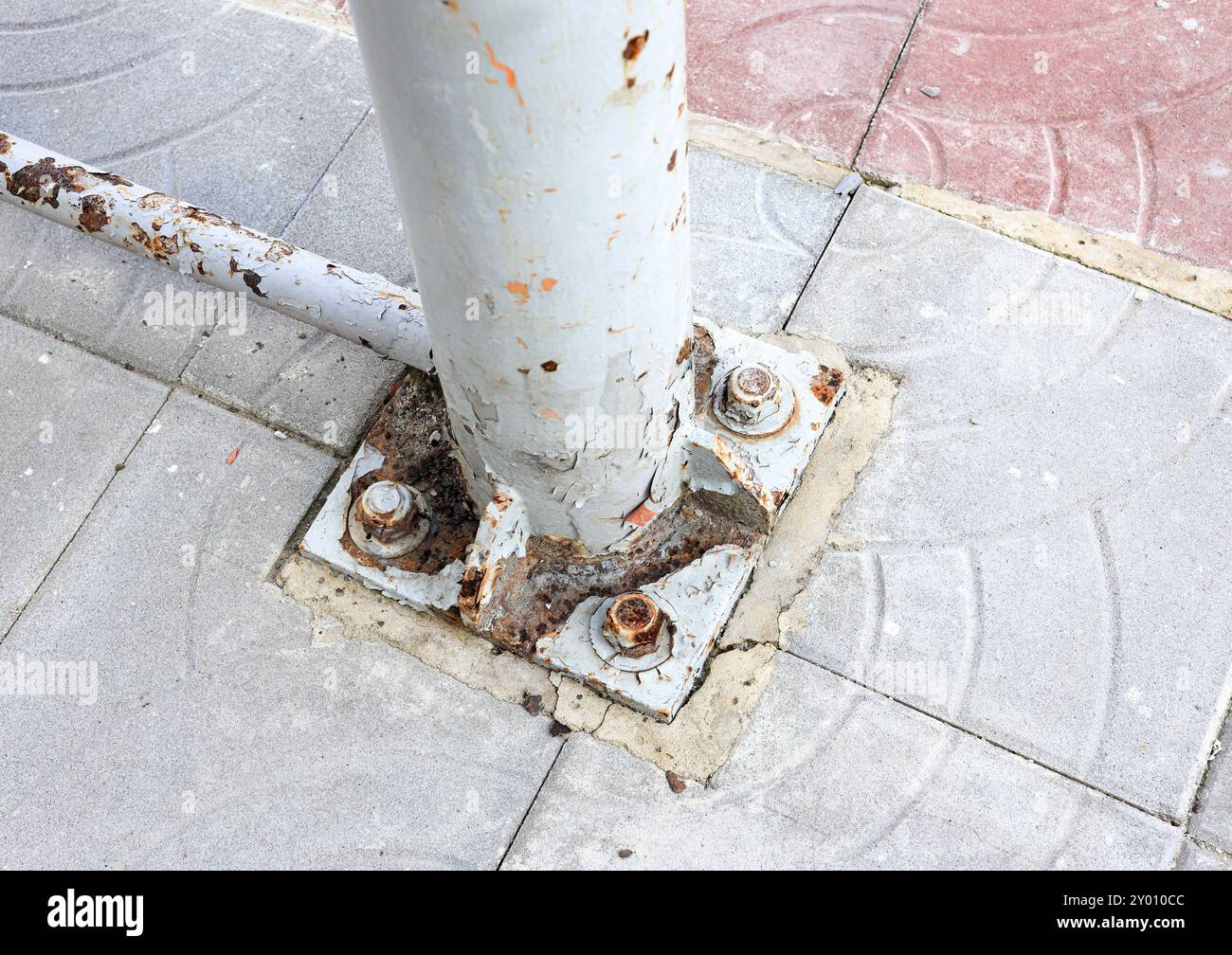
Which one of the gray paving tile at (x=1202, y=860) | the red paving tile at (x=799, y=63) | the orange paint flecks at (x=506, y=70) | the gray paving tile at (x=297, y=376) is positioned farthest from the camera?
the red paving tile at (x=799, y=63)

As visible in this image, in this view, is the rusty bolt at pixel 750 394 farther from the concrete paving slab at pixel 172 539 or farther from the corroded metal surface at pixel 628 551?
the concrete paving slab at pixel 172 539

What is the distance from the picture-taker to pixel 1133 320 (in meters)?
2.21

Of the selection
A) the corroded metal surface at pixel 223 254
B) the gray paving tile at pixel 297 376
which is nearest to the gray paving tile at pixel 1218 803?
the corroded metal surface at pixel 223 254

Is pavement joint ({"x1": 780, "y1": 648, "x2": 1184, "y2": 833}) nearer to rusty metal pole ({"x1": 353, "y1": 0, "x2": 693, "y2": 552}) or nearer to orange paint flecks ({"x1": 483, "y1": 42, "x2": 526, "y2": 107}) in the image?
rusty metal pole ({"x1": 353, "y1": 0, "x2": 693, "y2": 552})

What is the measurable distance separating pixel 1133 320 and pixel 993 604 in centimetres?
71

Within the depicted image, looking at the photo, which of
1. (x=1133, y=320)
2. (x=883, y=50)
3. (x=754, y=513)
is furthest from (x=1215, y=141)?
(x=754, y=513)

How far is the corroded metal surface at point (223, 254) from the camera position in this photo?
1.92 m

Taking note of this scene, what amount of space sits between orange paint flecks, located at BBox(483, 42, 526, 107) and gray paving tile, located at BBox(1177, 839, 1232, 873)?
5.24 feet

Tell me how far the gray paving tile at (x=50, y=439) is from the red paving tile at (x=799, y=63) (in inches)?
57.1

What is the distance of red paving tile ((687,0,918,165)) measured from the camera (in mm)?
2500

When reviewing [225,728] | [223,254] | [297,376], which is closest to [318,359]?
[297,376]

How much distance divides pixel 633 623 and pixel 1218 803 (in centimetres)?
102

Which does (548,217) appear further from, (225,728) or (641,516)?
(225,728)

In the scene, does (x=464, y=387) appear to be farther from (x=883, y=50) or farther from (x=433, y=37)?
(x=883, y=50)
